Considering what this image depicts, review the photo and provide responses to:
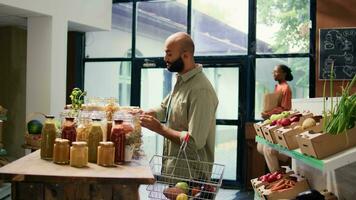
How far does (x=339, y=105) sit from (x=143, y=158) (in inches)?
39.2

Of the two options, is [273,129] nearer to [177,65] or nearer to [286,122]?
[286,122]

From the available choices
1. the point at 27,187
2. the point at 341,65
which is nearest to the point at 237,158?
the point at 341,65

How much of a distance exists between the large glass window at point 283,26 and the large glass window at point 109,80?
2172mm

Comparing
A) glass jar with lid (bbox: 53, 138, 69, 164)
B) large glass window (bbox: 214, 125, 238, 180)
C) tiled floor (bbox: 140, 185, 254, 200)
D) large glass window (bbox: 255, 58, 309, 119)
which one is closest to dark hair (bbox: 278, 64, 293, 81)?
large glass window (bbox: 255, 58, 309, 119)

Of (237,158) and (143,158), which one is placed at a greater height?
(143,158)

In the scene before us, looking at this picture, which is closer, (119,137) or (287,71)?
(119,137)

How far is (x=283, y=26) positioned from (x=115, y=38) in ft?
8.71

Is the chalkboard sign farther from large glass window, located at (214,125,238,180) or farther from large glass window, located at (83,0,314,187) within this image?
large glass window, located at (214,125,238,180)

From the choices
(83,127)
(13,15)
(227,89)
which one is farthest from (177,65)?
(227,89)

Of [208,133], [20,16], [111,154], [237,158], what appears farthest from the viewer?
[237,158]

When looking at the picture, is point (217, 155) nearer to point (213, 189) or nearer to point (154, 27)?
point (154, 27)

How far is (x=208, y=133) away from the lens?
245 cm

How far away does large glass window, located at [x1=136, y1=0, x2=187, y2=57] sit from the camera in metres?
6.64

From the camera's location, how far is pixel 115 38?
6941mm
